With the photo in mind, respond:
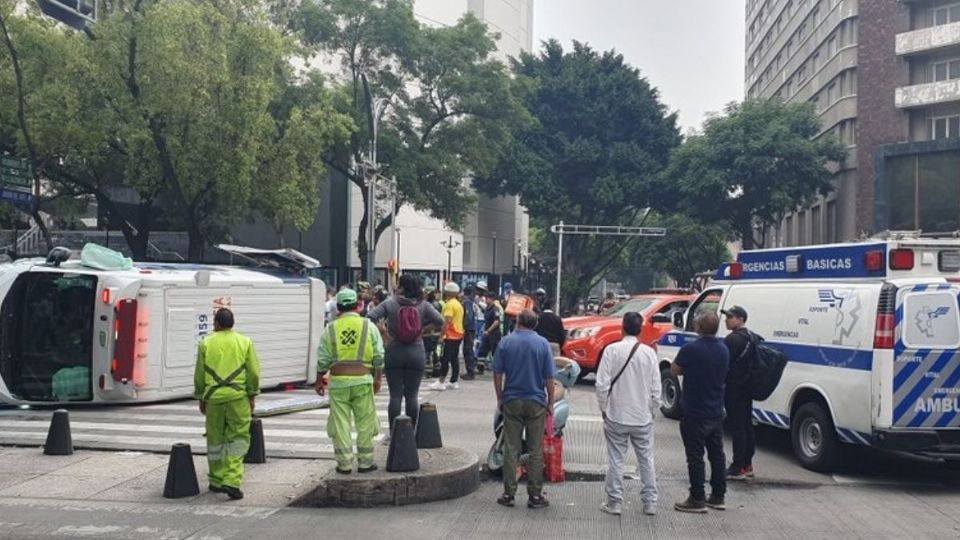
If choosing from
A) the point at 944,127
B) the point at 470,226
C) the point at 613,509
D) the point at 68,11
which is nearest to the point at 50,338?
the point at 68,11

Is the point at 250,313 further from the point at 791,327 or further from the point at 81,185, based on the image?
the point at 81,185

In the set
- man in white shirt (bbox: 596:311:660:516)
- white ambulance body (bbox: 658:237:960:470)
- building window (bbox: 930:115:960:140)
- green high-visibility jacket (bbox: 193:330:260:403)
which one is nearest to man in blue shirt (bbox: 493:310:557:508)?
man in white shirt (bbox: 596:311:660:516)

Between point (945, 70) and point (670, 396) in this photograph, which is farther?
point (945, 70)

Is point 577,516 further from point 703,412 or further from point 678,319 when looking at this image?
point 678,319

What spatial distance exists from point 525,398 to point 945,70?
4073cm

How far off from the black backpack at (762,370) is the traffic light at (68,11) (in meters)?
11.0

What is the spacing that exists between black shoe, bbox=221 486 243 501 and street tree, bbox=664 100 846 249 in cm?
3672

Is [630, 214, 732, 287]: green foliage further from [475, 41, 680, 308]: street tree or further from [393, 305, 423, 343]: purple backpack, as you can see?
[393, 305, 423, 343]: purple backpack

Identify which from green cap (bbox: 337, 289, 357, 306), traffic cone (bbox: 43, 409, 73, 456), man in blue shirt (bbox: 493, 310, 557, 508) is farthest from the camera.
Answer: traffic cone (bbox: 43, 409, 73, 456)

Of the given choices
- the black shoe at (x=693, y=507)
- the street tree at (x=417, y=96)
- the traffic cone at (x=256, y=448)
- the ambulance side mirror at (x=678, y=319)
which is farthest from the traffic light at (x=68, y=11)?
the street tree at (x=417, y=96)

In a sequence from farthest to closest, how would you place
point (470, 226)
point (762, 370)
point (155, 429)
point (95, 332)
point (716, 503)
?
point (470, 226), point (95, 332), point (155, 429), point (762, 370), point (716, 503)

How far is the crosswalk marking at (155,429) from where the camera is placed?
985 centimetres

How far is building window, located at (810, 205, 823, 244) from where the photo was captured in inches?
2066

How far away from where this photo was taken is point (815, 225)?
5353 centimetres
